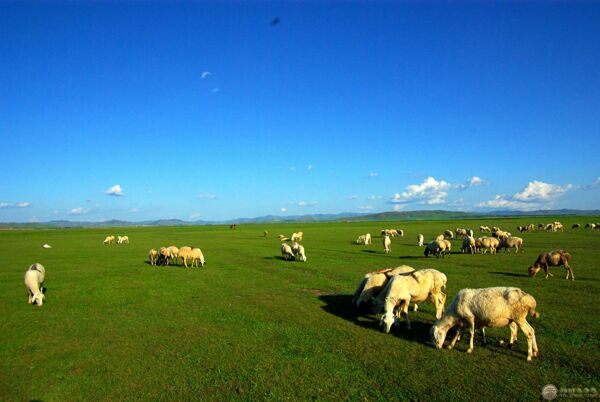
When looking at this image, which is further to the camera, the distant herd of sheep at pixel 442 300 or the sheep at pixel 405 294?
the sheep at pixel 405 294

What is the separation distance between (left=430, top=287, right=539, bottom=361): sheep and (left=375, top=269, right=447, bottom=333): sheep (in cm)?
179

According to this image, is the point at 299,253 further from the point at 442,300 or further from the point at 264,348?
the point at 264,348

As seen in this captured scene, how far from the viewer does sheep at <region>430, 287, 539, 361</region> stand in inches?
366

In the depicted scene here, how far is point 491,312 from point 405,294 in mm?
3197

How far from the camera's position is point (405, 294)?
1224cm

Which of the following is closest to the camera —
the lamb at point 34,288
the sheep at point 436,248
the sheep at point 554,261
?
the lamb at point 34,288

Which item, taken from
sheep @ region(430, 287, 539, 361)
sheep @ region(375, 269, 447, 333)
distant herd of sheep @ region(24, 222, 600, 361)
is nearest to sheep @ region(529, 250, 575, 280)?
distant herd of sheep @ region(24, 222, 600, 361)

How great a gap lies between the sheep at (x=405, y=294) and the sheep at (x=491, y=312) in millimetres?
1785

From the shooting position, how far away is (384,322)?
11648 millimetres

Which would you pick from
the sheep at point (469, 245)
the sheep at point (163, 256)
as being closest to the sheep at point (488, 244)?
the sheep at point (469, 245)

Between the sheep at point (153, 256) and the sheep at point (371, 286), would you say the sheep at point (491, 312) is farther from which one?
the sheep at point (153, 256)

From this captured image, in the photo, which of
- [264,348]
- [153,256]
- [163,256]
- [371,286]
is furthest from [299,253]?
[264,348]

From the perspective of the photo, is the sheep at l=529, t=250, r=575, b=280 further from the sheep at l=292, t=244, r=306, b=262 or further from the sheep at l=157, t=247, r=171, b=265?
the sheep at l=157, t=247, r=171, b=265

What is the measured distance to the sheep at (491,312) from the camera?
9289 millimetres
